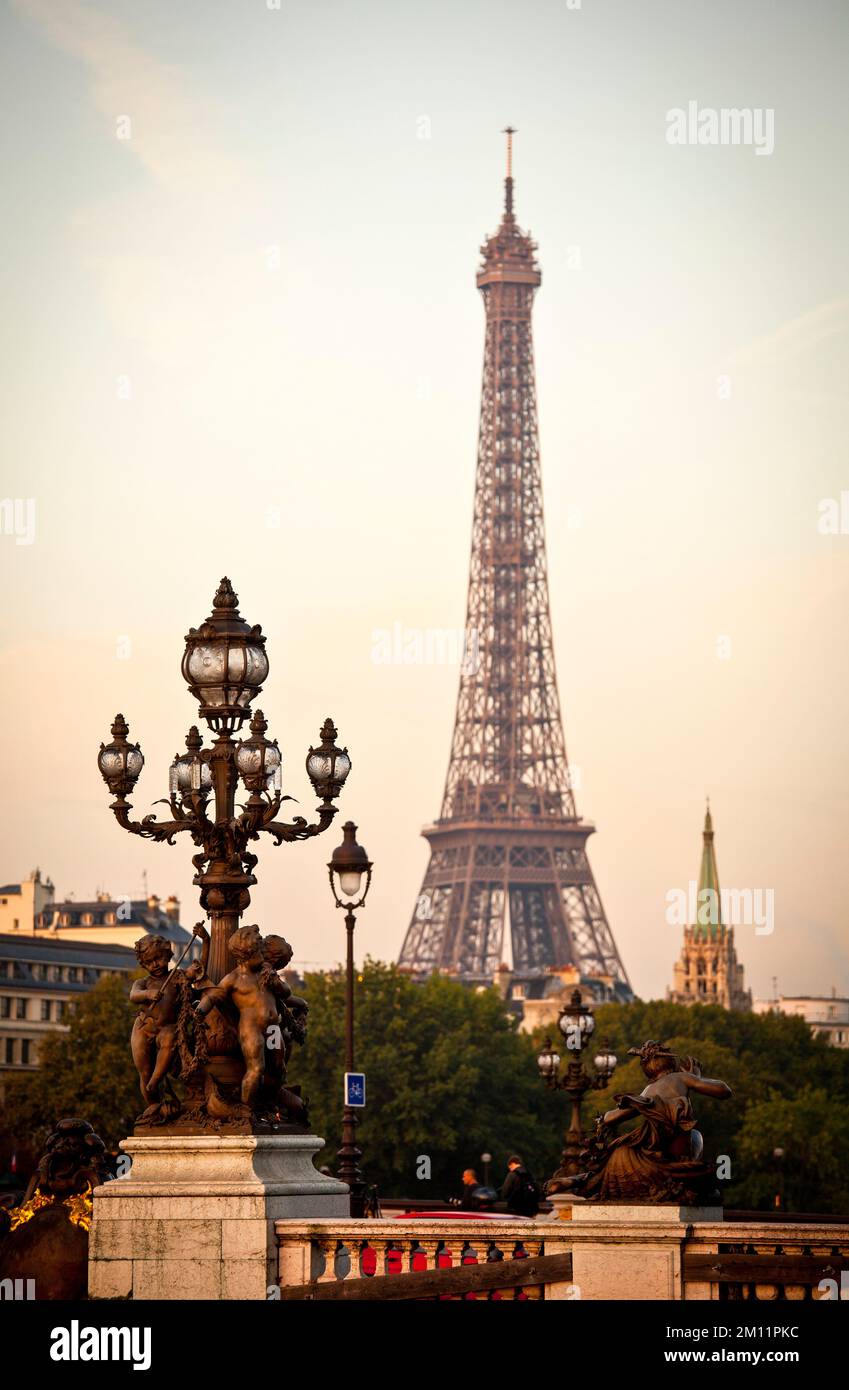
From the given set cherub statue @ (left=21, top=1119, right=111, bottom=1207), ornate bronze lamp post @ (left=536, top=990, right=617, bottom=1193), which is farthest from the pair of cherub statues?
ornate bronze lamp post @ (left=536, top=990, right=617, bottom=1193)

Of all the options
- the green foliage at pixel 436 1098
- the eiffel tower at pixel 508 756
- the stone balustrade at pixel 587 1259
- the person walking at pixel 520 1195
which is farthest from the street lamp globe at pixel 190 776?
the eiffel tower at pixel 508 756

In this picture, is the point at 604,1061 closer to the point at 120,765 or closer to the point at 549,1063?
the point at 549,1063

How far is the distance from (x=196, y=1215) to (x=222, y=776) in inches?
192

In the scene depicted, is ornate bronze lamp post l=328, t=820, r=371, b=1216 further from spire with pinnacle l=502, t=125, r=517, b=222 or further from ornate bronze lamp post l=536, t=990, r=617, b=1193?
spire with pinnacle l=502, t=125, r=517, b=222

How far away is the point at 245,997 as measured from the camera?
85.8 ft

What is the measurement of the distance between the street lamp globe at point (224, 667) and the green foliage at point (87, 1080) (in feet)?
210

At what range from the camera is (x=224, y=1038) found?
1033 inches

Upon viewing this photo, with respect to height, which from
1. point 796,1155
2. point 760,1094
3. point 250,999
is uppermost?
point 760,1094

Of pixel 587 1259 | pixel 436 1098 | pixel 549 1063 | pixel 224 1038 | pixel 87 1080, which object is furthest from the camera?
pixel 436 1098

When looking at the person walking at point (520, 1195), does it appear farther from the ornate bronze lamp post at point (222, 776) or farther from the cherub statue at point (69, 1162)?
the cherub statue at point (69, 1162)

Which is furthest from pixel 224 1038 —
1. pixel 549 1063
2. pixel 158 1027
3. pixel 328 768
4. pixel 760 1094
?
pixel 760 1094
